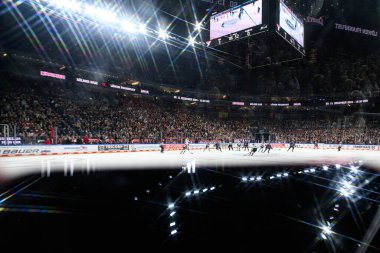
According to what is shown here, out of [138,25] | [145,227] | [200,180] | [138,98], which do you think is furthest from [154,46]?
[145,227]

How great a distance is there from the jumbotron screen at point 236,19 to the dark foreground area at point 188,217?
831 centimetres

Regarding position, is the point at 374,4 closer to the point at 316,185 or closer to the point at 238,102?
the point at 238,102

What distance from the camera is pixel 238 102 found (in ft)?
158

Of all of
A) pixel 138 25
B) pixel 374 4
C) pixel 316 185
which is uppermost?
pixel 374 4

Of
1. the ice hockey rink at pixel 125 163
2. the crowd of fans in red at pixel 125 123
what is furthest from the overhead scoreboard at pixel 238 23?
the crowd of fans in red at pixel 125 123

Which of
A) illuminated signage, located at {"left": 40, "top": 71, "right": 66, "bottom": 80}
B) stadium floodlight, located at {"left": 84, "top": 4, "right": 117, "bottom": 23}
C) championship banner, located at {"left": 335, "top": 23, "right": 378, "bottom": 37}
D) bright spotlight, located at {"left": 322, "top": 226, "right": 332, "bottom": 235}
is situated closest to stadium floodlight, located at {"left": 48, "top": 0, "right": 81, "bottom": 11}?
stadium floodlight, located at {"left": 84, "top": 4, "right": 117, "bottom": 23}

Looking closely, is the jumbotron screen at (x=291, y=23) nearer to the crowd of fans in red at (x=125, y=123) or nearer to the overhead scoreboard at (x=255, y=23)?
the overhead scoreboard at (x=255, y=23)

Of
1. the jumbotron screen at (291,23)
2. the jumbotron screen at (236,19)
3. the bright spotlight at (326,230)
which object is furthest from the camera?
the jumbotron screen at (291,23)

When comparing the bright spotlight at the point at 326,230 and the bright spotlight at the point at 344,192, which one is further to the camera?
the bright spotlight at the point at 344,192

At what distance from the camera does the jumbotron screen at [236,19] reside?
12.4 meters

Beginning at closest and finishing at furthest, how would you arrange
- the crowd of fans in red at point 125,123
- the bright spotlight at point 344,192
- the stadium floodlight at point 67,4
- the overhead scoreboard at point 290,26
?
the bright spotlight at point 344,192 < the overhead scoreboard at point 290,26 < the stadium floodlight at point 67,4 < the crowd of fans in red at point 125,123

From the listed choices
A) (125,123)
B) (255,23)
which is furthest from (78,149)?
(255,23)

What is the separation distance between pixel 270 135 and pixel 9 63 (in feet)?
125

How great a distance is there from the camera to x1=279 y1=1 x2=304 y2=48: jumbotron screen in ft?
42.1
